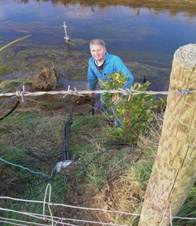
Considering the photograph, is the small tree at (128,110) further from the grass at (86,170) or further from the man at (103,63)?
the man at (103,63)

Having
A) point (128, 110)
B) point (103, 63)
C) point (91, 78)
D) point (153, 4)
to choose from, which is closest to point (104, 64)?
point (103, 63)

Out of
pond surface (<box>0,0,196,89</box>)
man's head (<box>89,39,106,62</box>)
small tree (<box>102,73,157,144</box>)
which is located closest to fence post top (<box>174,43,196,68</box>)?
small tree (<box>102,73,157,144</box>)

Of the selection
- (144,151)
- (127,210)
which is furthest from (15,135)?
(127,210)

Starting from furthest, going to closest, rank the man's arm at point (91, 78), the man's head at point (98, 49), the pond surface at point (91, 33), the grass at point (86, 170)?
the pond surface at point (91, 33) → the man's arm at point (91, 78) → the man's head at point (98, 49) → the grass at point (86, 170)

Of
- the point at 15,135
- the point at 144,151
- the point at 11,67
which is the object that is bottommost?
the point at 11,67

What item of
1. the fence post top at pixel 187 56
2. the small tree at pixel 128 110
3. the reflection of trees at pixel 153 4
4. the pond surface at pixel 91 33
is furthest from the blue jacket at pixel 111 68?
the reflection of trees at pixel 153 4

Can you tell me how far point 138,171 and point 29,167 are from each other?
1.28m

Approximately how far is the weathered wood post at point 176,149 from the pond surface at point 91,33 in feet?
23.0

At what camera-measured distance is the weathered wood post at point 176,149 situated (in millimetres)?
1885

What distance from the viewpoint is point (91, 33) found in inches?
496

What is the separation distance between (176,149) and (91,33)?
1076 cm

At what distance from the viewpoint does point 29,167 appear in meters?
4.26

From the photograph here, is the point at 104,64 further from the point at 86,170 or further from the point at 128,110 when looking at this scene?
the point at 86,170

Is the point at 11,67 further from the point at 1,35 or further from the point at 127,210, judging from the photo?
the point at 127,210
